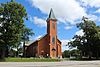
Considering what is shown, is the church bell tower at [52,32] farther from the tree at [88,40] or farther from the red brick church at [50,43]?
the tree at [88,40]

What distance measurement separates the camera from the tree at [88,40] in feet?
252

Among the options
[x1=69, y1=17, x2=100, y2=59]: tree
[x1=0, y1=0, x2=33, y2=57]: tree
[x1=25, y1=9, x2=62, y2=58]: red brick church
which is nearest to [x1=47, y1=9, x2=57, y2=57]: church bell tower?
[x1=25, y1=9, x2=62, y2=58]: red brick church

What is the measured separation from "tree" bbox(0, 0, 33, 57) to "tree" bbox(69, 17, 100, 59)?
25.9m

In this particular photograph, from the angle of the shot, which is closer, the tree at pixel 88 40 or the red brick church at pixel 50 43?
the tree at pixel 88 40

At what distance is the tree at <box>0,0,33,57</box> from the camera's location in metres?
57.1

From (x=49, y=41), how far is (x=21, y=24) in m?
27.5

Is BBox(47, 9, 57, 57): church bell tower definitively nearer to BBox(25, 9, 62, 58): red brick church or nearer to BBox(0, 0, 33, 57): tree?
BBox(25, 9, 62, 58): red brick church

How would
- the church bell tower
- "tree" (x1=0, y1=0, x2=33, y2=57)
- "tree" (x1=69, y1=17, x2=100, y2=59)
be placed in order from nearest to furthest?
"tree" (x1=0, y1=0, x2=33, y2=57) → "tree" (x1=69, y1=17, x2=100, y2=59) → the church bell tower

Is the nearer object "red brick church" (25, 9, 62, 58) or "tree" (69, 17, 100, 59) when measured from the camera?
"tree" (69, 17, 100, 59)

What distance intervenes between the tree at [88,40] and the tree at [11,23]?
25.9 meters

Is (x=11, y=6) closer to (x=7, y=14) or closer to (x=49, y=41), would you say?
(x=7, y=14)

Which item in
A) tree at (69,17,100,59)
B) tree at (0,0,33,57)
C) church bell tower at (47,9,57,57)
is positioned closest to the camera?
tree at (0,0,33,57)

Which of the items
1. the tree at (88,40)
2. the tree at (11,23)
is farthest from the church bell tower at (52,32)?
the tree at (11,23)

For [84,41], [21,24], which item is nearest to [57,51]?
[84,41]
